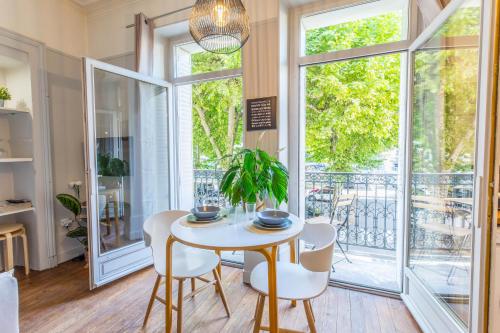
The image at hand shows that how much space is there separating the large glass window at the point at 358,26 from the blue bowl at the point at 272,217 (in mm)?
1695

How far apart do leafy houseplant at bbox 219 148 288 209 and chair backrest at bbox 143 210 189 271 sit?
49 cm

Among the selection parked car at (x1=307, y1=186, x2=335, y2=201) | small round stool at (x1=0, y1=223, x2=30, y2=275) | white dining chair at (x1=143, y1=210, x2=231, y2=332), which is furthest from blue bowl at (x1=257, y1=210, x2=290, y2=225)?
small round stool at (x1=0, y1=223, x2=30, y2=275)

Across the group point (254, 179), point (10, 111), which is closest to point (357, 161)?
point (254, 179)

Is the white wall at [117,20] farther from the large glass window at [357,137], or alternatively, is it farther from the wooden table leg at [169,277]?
the wooden table leg at [169,277]

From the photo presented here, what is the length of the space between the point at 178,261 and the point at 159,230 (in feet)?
1.19

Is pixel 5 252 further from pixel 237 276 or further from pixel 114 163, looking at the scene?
pixel 237 276

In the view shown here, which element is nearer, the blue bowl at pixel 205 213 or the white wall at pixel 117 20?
the blue bowl at pixel 205 213

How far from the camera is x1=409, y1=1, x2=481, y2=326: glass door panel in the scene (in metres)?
1.43

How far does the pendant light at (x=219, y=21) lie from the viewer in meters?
1.51

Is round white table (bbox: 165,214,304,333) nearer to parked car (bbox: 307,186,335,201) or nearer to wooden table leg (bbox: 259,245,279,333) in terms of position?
wooden table leg (bbox: 259,245,279,333)

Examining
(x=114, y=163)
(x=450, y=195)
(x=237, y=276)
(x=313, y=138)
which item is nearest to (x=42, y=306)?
(x=114, y=163)

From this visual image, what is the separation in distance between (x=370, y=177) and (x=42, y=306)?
13.1 feet

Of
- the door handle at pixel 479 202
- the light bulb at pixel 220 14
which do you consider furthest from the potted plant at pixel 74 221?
the door handle at pixel 479 202

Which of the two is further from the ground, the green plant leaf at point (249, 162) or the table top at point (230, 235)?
the green plant leaf at point (249, 162)
